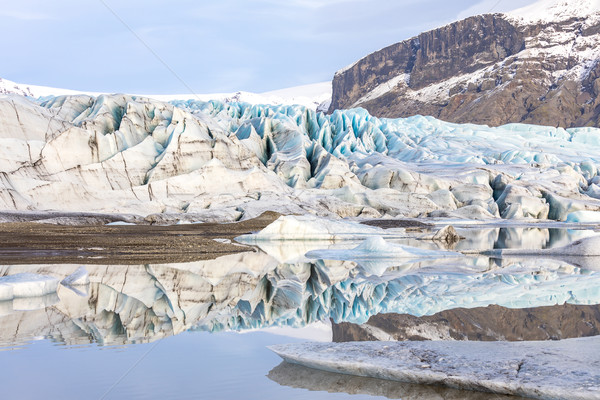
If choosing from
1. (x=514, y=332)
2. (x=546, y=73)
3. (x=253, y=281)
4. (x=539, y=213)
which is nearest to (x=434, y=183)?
(x=539, y=213)

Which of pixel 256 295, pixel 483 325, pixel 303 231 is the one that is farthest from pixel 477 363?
pixel 303 231

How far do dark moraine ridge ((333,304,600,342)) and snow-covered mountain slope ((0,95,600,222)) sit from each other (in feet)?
61.0

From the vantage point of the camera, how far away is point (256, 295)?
6457 mm

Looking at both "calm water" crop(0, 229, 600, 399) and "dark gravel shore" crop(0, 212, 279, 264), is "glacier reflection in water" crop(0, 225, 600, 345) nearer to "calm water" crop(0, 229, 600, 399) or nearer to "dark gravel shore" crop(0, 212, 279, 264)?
"calm water" crop(0, 229, 600, 399)

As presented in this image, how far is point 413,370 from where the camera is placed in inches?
126

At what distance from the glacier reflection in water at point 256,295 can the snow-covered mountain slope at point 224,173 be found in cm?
1480

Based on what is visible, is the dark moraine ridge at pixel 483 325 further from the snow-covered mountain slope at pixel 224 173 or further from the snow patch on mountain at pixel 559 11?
the snow patch on mountain at pixel 559 11

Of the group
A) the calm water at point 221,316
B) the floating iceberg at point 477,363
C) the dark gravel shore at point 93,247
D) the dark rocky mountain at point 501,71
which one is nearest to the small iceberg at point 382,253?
the calm water at point 221,316

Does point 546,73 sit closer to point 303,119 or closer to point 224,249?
point 303,119

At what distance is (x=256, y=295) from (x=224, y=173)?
21280 millimetres

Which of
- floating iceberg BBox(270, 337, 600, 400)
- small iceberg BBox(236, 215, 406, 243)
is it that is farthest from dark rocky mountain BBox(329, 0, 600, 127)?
floating iceberg BBox(270, 337, 600, 400)

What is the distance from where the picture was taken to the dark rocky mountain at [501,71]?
8169 centimetres

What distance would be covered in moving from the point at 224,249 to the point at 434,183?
21091 mm

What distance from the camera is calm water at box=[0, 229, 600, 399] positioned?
3186 millimetres
